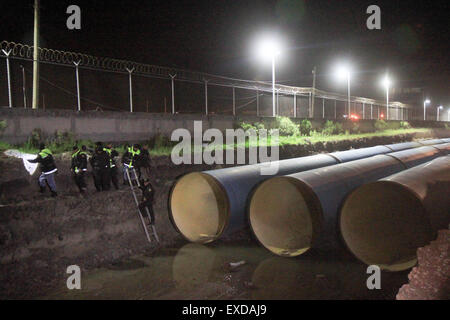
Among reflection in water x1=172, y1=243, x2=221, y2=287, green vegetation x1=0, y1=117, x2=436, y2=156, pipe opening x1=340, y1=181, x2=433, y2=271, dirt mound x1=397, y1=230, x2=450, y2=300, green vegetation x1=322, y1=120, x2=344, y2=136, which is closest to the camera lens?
dirt mound x1=397, y1=230, x2=450, y2=300

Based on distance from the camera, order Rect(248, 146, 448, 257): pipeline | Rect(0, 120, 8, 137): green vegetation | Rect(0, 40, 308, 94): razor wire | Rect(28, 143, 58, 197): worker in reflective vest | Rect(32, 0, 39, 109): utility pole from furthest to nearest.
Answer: Rect(32, 0, 39, 109): utility pole < Rect(0, 40, 308, 94): razor wire < Rect(0, 120, 8, 137): green vegetation < Rect(28, 143, 58, 197): worker in reflective vest < Rect(248, 146, 448, 257): pipeline

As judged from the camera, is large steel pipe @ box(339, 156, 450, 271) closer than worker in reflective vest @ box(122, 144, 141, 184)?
Yes

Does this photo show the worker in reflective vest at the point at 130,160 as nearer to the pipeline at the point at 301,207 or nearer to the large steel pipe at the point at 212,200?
the large steel pipe at the point at 212,200

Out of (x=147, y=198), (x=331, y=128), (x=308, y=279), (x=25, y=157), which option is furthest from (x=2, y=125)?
(x=331, y=128)

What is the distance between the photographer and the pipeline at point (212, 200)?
329 inches

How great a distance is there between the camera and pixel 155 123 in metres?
12.9

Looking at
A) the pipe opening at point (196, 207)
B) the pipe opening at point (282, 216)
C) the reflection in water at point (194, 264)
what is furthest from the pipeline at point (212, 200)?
the pipe opening at point (282, 216)

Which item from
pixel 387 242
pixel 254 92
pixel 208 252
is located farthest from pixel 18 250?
pixel 254 92

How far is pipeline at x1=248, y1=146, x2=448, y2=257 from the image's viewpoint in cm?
763

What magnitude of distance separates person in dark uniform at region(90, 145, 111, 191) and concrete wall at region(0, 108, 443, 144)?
1897 mm

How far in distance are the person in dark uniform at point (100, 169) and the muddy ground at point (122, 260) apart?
288mm

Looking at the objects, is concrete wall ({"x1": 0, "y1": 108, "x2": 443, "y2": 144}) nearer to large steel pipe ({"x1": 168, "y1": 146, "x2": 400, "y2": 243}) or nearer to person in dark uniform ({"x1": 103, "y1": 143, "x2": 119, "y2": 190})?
person in dark uniform ({"x1": 103, "y1": 143, "x2": 119, "y2": 190})

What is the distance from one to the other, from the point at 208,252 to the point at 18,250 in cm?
385

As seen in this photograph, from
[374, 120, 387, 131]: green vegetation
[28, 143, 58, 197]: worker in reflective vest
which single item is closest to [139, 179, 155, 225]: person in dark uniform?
[28, 143, 58, 197]: worker in reflective vest
